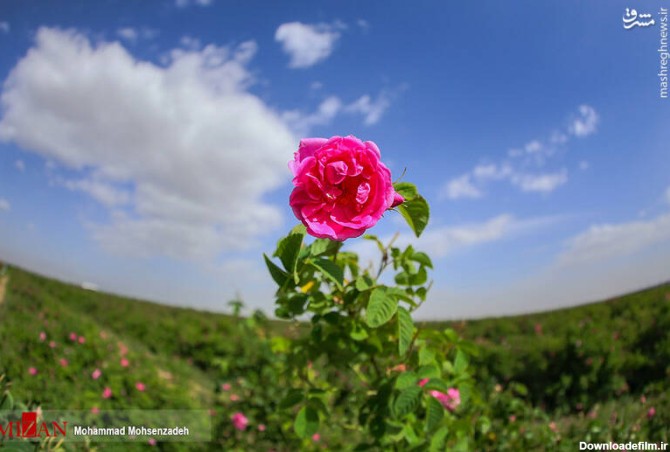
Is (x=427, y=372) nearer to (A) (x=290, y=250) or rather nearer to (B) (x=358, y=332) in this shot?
(B) (x=358, y=332)

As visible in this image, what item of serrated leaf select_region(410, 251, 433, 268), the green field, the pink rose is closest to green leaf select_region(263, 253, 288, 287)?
the pink rose

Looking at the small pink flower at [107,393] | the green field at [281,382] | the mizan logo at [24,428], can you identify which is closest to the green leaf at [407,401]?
the mizan logo at [24,428]

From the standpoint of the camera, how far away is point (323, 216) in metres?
0.97

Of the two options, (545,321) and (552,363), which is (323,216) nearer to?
(552,363)

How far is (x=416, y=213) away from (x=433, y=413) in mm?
769

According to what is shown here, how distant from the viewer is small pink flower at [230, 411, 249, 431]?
427cm

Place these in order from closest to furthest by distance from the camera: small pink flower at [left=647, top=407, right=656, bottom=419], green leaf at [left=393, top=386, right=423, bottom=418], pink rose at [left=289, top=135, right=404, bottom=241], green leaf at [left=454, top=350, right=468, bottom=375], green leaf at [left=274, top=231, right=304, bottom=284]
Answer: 1. pink rose at [left=289, top=135, right=404, bottom=241]
2. green leaf at [left=274, top=231, right=304, bottom=284]
3. green leaf at [left=393, top=386, right=423, bottom=418]
4. green leaf at [left=454, top=350, right=468, bottom=375]
5. small pink flower at [left=647, top=407, right=656, bottom=419]

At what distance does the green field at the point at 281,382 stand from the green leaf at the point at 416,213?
203 cm

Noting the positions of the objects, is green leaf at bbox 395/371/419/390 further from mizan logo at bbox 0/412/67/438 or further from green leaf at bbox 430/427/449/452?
mizan logo at bbox 0/412/67/438

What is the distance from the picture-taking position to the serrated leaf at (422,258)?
4.88ft

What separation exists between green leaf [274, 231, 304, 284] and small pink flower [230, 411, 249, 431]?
3712 millimetres

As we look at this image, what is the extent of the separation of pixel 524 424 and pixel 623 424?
732mm

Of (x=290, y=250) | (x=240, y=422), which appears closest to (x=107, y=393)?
(x=240, y=422)

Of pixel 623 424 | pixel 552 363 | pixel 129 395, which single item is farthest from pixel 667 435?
pixel 129 395
